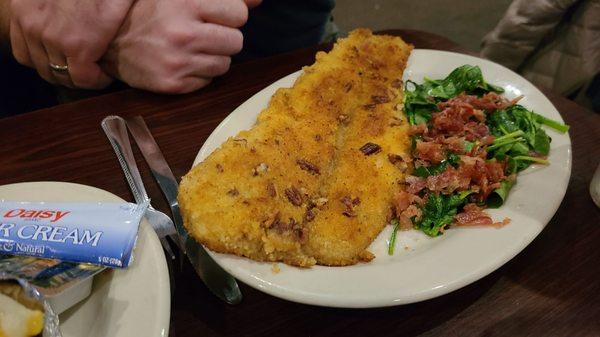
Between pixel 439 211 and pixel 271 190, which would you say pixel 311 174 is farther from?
pixel 439 211

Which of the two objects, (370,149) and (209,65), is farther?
(209,65)

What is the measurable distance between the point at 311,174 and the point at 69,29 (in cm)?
102

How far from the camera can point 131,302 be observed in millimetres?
771

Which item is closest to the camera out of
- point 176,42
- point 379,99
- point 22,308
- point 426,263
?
point 22,308

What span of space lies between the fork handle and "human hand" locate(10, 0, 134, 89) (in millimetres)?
345

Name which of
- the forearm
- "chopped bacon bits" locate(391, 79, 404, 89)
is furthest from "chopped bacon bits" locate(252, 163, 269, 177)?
the forearm

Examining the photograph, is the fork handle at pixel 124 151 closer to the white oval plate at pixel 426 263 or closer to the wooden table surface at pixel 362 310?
the wooden table surface at pixel 362 310

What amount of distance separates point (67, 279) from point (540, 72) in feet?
8.20

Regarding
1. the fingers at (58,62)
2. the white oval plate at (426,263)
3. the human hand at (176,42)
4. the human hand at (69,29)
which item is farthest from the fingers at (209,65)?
the white oval plate at (426,263)

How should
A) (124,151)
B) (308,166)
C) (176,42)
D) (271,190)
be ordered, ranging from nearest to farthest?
1. (271,190)
2. (308,166)
3. (124,151)
4. (176,42)

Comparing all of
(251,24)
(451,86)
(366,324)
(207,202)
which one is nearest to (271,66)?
(251,24)

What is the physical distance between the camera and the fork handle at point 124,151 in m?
1.29

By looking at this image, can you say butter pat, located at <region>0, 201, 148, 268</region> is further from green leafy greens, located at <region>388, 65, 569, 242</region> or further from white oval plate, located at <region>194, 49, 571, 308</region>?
green leafy greens, located at <region>388, 65, 569, 242</region>

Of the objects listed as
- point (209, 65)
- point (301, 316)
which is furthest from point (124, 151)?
point (301, 316)
